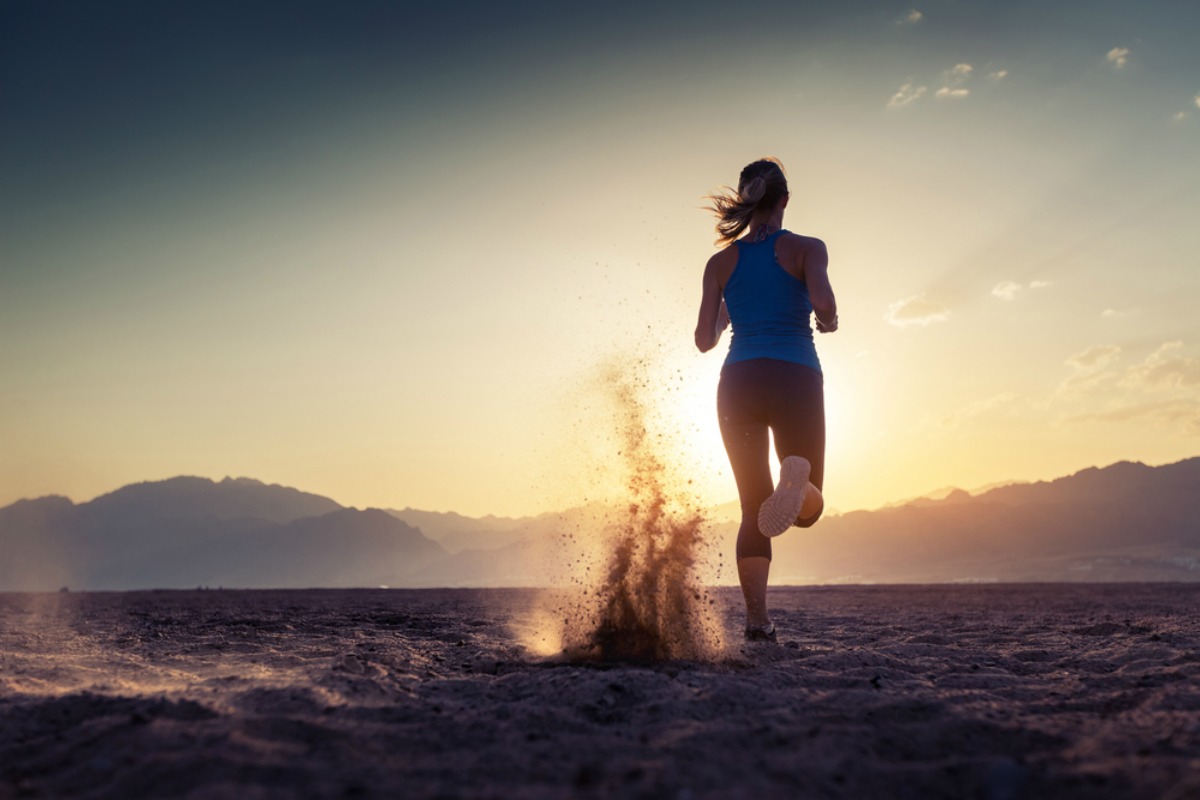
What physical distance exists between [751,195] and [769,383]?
1205 mm

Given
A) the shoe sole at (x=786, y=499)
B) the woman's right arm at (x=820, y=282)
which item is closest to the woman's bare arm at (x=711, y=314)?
the woman's right arm at (x=820, y=282)

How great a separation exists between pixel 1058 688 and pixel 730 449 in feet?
6.25

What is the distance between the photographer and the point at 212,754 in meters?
1.88

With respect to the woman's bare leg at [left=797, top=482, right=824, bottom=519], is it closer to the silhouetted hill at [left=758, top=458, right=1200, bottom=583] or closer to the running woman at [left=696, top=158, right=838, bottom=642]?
the running woman at [left=696, top=158, right=838, bottom=642]

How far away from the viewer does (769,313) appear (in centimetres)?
423

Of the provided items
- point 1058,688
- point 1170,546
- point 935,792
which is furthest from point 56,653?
point 1170,546

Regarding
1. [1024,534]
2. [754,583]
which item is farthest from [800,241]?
[1024,534]

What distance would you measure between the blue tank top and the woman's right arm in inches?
3.9

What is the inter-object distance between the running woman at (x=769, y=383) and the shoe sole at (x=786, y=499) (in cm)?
1

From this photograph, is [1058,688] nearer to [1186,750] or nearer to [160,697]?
[1186,750]

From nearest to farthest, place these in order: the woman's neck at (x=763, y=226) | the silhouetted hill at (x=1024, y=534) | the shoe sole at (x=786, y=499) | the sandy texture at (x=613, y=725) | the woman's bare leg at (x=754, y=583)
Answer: the sandy texture at (x=613, y=725), the shoe sole at (x=786, y=499), the woman's bare leg at (x=754, y=583), the woman's neck at (x=763, y=226), the silhouetted hill at (x=1024, y=534)

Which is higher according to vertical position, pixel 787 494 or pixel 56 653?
pixel 787 494

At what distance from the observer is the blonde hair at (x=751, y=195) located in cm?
452

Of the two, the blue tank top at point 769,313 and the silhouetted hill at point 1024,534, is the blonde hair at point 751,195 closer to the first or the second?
the blue tank top at point 769,313
